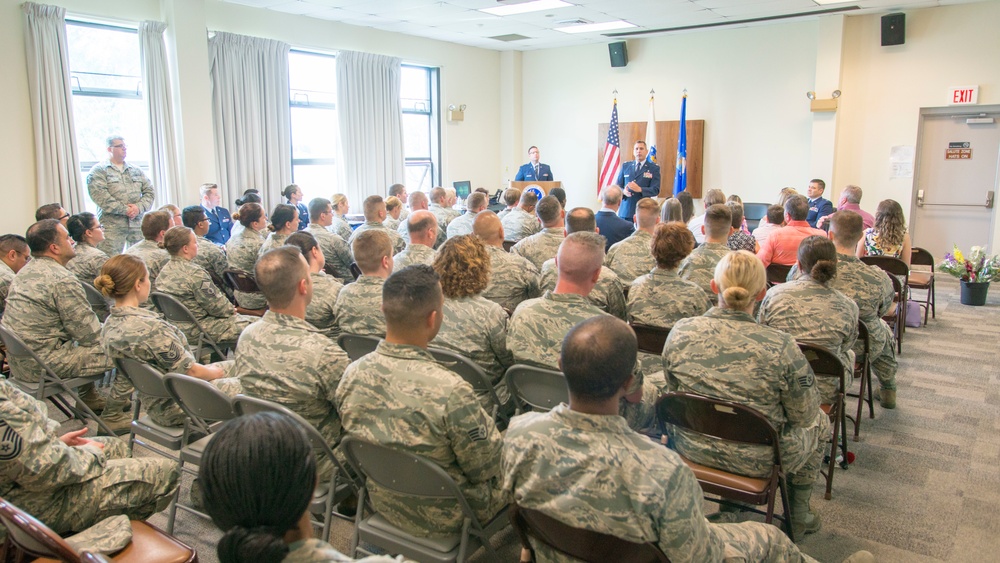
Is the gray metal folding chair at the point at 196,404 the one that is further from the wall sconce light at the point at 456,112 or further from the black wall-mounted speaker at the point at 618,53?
the black wall-mounted speaker at the point at 618,53

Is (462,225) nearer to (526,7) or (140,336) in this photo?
(526,7)

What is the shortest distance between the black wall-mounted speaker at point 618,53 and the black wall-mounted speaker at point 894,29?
376 centimetres

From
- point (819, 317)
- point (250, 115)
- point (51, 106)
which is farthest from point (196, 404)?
point (250, 115)

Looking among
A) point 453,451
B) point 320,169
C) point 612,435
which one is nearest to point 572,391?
point 612,435

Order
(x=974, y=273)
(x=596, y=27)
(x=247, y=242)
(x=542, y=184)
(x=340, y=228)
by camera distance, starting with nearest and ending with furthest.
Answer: (x=247, y=242) < (x=974, y=273) < (x=340, y=228) < (x=596, y=27) < (x=542, y=184)

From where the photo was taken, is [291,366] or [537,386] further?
[537,386]

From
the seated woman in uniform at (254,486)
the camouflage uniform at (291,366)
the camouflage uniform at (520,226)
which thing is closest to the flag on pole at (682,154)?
the camouflage uniform at (520,226)

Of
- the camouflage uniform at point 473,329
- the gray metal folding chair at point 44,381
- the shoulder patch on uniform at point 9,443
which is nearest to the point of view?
the shoulder patch on uniform at point 9,443

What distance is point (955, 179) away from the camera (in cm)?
928

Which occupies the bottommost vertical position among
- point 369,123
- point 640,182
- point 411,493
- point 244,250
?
point 411,493

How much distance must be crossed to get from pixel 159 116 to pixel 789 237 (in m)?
6.97

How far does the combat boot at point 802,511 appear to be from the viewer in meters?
2.97

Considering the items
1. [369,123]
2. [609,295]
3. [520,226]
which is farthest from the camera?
[369,123]

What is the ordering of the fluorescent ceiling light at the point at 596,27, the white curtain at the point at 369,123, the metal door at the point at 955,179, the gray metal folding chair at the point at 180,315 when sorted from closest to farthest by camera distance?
the gray metal folding chair at the point at 180,315 → the metal door at the point at 955,179 → the fluorescent ceiling light at the point at 596,27 → the white curtain at the point at 369,123
